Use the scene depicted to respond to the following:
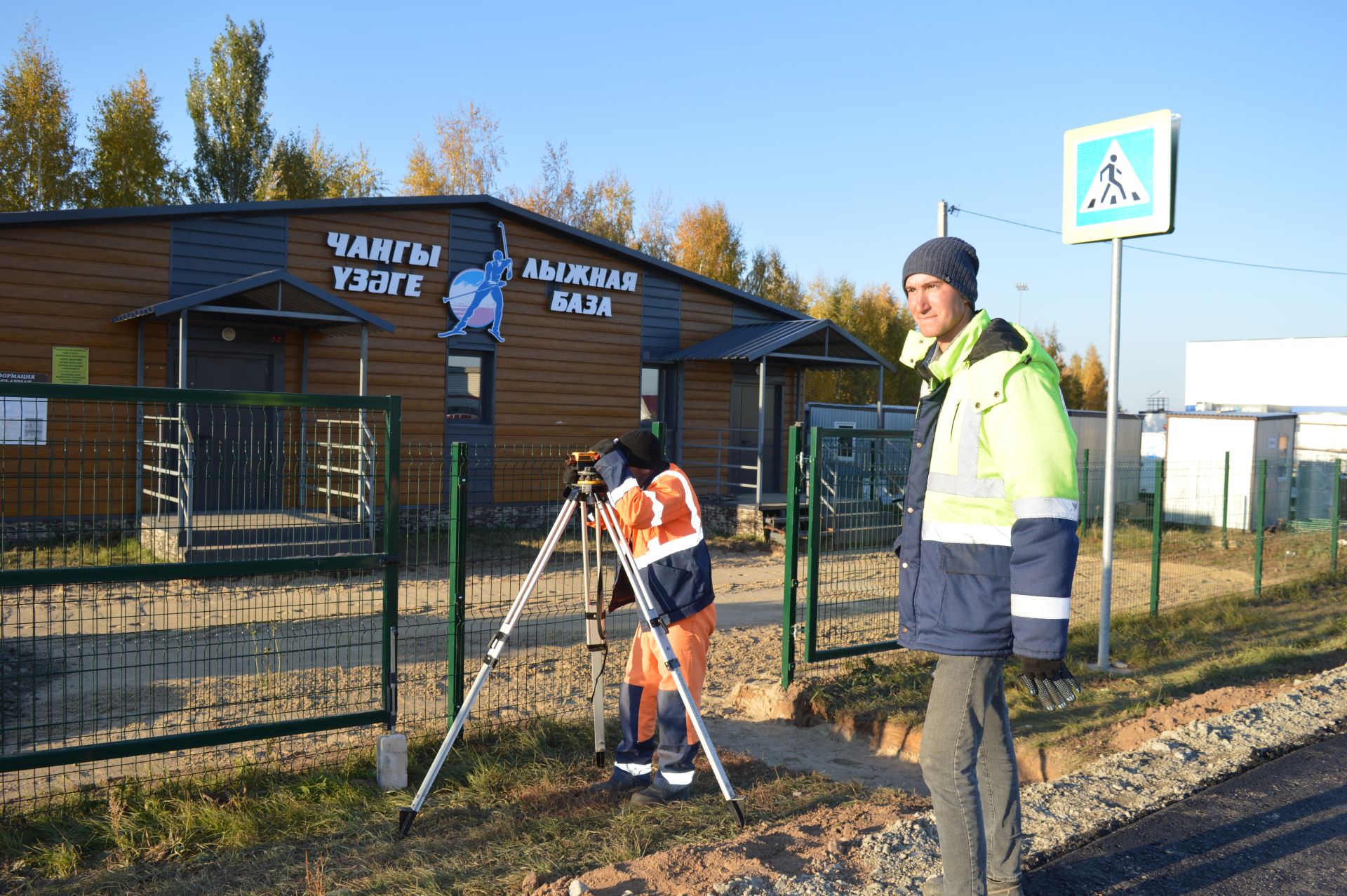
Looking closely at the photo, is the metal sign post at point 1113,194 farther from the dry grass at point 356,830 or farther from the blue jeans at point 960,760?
the blue jeans at point 960,760

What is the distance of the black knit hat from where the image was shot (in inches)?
121

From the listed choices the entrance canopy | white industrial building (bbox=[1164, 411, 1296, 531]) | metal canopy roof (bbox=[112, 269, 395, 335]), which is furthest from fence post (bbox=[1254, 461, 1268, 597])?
metal canopy roof (bbox=[112, 269, 395, 335])

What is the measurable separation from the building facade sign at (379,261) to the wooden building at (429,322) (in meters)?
0.03

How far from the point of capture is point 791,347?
59.2 ft

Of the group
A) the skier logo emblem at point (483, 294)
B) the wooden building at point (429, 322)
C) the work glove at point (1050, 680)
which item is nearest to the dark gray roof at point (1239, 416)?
the wooden building at point (429, 322)

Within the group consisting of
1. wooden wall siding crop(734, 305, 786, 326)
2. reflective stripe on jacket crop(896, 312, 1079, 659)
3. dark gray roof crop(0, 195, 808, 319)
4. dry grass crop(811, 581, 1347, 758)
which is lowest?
dry grass crop(811, 581, 1347, 758)

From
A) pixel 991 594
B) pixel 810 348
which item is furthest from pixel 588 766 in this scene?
pixel 810 348

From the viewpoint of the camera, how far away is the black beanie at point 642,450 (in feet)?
15.6

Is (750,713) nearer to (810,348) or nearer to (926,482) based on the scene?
(926,482)

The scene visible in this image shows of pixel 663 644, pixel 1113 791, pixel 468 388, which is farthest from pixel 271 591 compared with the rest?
pixel 468 388

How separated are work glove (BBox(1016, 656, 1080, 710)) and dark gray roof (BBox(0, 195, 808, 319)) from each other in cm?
1227

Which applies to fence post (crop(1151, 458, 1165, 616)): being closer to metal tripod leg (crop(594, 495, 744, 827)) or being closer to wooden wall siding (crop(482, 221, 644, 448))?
metal tripod leg (crop(594, 495, 744, 827))

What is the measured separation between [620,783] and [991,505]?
2614 millimetres

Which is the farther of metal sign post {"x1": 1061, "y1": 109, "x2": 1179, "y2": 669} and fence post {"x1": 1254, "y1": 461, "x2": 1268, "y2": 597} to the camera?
fence post {"x1": 1254, "y1": 461, "x2": 1268, "y2": 597}
